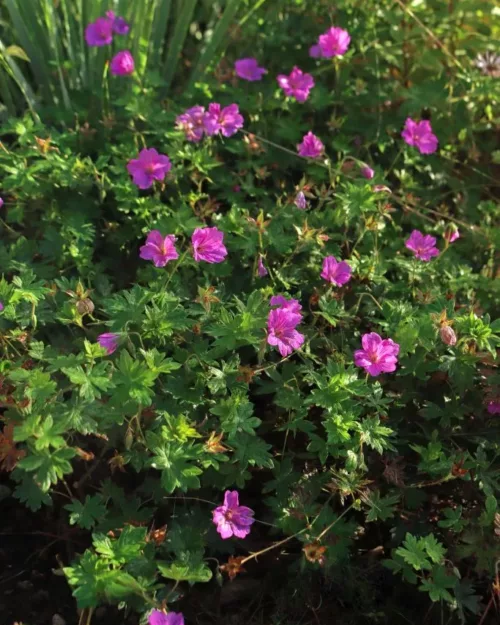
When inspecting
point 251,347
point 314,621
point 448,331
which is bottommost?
point 314,621

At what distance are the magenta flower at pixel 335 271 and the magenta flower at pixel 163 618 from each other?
0.89 m

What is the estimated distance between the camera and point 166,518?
1.79 m

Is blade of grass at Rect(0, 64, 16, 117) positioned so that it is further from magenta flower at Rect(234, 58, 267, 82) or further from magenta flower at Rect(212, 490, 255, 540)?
magenta flower at Rect(212, 490, 255, 540)

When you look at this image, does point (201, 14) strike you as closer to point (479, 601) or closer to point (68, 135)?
point (68, 135)

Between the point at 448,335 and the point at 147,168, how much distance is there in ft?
3.11

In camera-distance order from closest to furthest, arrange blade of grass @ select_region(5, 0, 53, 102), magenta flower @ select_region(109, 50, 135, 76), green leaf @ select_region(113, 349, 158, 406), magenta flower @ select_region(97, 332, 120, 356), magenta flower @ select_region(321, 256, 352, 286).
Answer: green leaf @ select_region(113, 349, 158, 406)
magenta flower @ select_region(97, 332, 120, 356)
magenta flower @ select_region(321, 256, 352, 286)
magenta flower @ select_region(109, 50, 135, 76)
blade of grass @ select_region(5, 0, 53, 102)

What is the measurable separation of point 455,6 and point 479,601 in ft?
6.59

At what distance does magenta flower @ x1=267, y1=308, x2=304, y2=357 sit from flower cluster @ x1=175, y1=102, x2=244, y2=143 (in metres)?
0.78

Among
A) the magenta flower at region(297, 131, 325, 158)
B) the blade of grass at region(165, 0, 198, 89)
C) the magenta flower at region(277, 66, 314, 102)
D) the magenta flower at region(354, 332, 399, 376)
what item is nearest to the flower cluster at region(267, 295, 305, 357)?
the magenta flower at region(354, 332, 399, 376)

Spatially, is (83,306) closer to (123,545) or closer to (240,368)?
(240,368)

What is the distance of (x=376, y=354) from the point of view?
1713 mm

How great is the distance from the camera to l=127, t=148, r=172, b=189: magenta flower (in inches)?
82.4

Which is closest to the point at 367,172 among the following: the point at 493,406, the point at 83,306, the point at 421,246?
the point at 421,246

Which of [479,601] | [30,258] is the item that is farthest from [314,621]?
[30,258]
